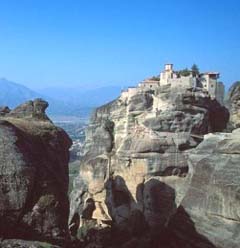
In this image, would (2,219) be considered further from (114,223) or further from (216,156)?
(114,223)

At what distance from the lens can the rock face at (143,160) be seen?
35.7 meters

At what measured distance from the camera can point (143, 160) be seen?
3712 cm

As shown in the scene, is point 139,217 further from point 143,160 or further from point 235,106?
point 235,106

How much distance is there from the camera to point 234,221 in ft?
76.6

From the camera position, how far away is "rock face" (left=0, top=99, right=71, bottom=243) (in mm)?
17234

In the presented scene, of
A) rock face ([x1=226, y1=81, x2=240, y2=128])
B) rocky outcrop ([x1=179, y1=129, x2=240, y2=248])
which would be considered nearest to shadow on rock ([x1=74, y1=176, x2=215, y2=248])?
rocky outcrop ([x1=179, y1=129, x2=240, y2=248])

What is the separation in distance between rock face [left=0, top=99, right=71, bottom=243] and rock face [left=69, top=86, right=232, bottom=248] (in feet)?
39.6

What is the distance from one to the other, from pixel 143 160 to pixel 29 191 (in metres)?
19.7

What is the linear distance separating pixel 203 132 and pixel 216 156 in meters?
12.3

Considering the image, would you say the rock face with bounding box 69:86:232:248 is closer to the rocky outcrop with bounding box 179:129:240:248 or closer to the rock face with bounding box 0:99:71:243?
the rocky outcrop with bounding box 179:129:240:248

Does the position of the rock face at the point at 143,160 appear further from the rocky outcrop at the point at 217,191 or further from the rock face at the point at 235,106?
the rocky outcrop at the point at 217,191

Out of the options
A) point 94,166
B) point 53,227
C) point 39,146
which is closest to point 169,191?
point 94,166

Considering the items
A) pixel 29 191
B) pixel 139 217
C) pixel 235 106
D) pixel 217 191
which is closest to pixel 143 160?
pixel 139 217

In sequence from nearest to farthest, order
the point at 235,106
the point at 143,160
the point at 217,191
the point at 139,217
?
the point at 217,191, the point at 139,217, the point at 143,160, the point at 235,106
